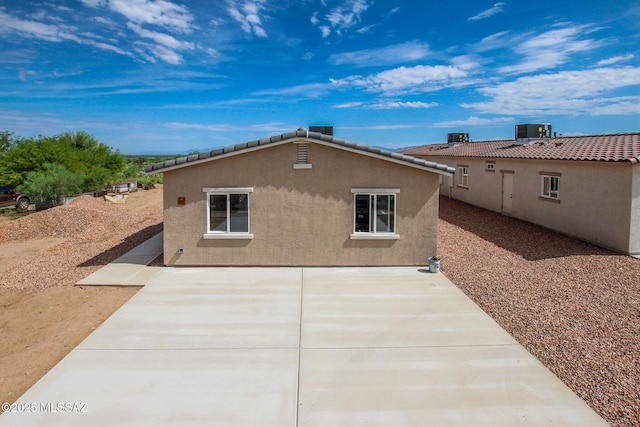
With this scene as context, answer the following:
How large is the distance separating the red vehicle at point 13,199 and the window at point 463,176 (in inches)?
1112

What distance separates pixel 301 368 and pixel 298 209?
6.31 m

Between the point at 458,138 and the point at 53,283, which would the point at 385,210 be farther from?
the point at 458,138

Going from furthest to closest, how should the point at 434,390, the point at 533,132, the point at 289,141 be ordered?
1. the point at 533,132
2. the point at 289,141
3. the point at 434,390

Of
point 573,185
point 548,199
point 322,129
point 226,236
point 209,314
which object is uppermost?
point 322,129

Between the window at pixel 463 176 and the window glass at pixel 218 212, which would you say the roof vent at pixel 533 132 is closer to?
the window at pixel 463 176

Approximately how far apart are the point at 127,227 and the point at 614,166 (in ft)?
63.5

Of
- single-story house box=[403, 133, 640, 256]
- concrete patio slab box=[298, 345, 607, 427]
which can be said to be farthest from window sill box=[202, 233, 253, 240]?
single-story house box=[403, 133, 640, 256]

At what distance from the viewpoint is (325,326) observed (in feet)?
28.3

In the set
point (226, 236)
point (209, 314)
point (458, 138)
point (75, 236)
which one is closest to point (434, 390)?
point (209, 314)

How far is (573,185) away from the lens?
16625mm

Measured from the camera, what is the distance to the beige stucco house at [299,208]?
1265 centimetres

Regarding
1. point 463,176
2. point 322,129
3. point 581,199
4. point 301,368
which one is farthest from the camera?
point 463,176

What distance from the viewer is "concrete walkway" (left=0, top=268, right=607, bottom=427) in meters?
5.79

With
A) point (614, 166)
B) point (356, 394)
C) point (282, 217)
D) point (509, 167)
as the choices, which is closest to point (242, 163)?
point (282, 217)
